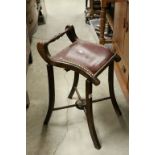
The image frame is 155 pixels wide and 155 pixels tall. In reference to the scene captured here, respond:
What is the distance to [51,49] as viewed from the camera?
2.95 m

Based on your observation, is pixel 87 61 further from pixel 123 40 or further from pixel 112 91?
pixel 123 40

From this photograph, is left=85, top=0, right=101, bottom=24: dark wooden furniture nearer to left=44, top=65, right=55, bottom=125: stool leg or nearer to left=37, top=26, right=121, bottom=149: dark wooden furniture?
left=37, top=26, right=121, bottom=149: dark wooden furniture

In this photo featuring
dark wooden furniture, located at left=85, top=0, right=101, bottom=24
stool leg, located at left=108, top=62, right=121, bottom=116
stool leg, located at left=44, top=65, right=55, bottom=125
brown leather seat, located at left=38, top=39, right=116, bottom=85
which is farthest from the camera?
dark wooden furniture, located at left=85, top=0, right=101, bottom=24

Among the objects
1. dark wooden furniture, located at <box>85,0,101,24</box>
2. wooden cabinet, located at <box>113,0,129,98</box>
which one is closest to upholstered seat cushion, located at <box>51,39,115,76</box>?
wooden cabinet, located at <box>113,0,129,98</box>

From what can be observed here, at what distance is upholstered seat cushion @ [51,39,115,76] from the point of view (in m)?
1.60

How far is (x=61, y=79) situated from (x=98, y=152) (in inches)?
36.4

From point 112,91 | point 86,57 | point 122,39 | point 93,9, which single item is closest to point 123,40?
point 122,39

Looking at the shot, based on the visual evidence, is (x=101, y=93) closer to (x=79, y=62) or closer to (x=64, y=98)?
(x=64, y=98)

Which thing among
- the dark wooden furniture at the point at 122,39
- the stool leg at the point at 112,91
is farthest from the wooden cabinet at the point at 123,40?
the stool leg at the point at 112,91

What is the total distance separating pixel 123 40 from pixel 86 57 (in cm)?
55

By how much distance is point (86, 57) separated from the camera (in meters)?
1.67

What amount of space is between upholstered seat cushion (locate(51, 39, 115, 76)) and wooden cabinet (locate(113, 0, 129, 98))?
331 millimetres
